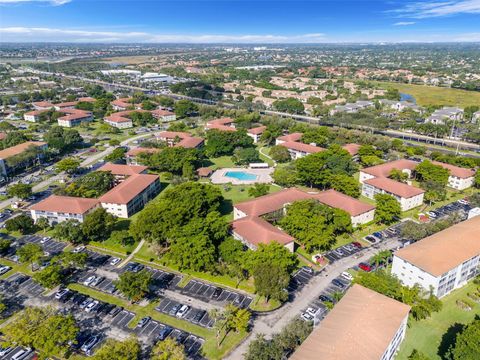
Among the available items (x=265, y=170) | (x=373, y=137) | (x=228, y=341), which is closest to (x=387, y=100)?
(x=373, y=137)

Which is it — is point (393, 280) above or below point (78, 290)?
above

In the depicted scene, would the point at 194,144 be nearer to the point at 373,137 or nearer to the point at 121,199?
the point at 121,199

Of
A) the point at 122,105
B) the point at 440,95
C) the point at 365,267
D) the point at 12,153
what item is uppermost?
the point at 440,95

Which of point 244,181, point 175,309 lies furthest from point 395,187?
point 175,309

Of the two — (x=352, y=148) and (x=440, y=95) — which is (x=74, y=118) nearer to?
(x=352, y=148)

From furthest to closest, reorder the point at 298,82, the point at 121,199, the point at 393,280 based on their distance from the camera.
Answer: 1. the point at 298,82
2. the point at 121,199
3. the point at 393,280

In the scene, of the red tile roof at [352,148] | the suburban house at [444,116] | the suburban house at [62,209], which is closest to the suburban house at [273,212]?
the suburban house at [62,209]
